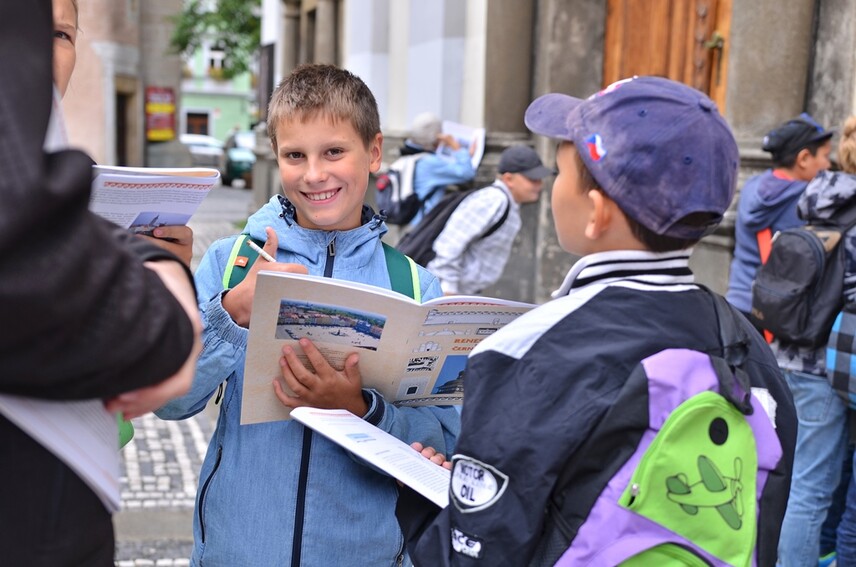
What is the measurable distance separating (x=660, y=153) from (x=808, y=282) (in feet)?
8.05

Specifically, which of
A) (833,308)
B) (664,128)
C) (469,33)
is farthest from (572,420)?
(469,33)

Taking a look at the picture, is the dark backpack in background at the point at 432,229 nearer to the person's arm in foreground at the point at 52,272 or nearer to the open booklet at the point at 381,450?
the open booklet at the point at 381,450

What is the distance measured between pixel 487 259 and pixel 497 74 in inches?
104

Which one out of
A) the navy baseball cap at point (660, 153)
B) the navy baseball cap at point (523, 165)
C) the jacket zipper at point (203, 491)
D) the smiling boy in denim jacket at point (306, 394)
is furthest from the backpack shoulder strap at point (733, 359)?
the navy baseball cap at point (523, 165)

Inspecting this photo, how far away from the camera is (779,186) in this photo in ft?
15.0

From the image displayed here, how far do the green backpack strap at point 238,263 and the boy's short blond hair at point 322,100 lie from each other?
297mm

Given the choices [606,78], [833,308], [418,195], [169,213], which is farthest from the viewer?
[606,78]

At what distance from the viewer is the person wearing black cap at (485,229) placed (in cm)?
555

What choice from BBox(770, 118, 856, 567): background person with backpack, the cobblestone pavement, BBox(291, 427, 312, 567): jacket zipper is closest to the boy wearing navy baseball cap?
BBox(291, 427, 312, 567): jacket zipper

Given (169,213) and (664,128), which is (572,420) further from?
(169,213)

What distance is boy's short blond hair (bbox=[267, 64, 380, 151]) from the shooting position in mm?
2256

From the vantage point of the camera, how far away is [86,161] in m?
1.03

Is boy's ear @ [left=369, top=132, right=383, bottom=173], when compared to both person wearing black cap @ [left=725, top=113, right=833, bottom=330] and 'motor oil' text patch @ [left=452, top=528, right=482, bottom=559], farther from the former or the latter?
person wearing black cap @ [left=725, top=113, right=833, bottom=330]

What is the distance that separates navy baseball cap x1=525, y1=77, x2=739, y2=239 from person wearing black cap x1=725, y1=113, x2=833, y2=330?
10.0ft
